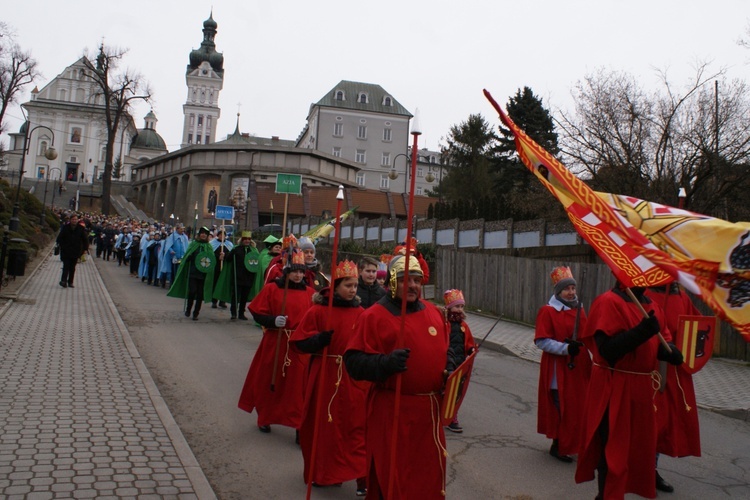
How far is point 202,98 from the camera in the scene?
124 meters

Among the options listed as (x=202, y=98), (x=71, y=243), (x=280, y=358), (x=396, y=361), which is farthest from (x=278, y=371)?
(x=202, y=98)

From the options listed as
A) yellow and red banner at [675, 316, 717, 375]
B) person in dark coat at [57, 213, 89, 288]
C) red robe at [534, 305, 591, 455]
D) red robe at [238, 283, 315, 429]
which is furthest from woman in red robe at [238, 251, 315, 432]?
person in dark coat at [57, 213, 89, 288]

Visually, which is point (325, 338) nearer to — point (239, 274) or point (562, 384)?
point (562, 384)

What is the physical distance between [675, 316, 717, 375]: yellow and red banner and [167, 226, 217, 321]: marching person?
1184 cm

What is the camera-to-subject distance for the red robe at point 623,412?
5035 millimetres

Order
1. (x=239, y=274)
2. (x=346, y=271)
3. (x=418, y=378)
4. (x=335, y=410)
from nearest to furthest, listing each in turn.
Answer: (x=418, y=378), (x=335, y=410), (x=346, y=271), (x=239, y=274)

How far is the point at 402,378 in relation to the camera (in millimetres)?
4230

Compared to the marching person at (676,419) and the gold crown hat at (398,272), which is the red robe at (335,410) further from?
the marching person at (676,419)

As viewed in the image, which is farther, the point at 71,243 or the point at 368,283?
the point at 71,243

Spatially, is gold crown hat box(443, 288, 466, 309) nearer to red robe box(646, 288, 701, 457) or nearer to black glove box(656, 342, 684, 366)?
red robe box(646, 288, 701, 457)

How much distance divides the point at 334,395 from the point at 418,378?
1.42 meters

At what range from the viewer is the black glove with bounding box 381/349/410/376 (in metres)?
3.96

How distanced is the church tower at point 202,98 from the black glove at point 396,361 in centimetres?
12349

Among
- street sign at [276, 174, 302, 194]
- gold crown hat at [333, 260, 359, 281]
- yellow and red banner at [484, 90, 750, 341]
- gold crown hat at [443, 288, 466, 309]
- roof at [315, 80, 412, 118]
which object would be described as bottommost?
gold crown hat at [443, 288, 466, 309]
